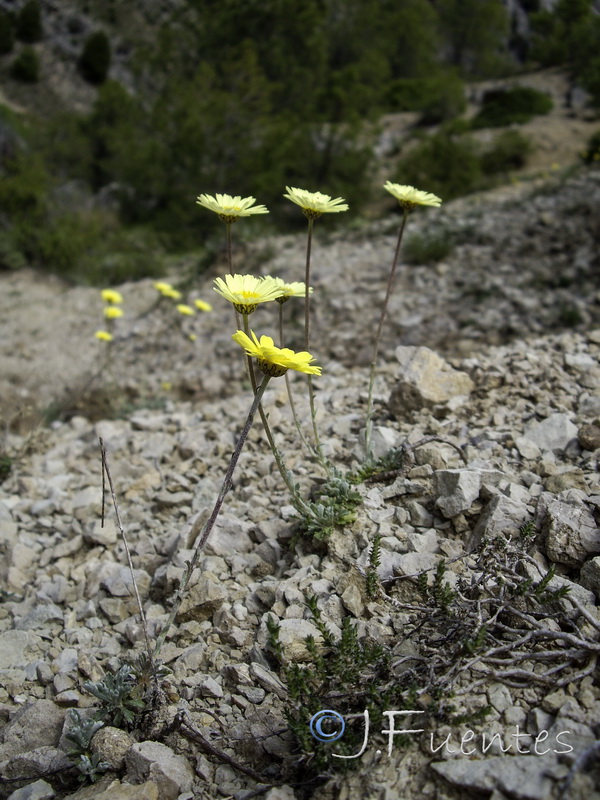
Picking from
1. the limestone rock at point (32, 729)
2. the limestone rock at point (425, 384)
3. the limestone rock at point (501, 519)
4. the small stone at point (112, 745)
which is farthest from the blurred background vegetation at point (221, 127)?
the small stone at point (112, 745)

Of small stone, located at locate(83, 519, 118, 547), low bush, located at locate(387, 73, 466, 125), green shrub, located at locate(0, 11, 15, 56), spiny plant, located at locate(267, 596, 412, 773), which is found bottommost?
small stone, located at locate(83, 519, 118, 547)

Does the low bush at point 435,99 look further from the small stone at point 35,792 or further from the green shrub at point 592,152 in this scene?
the small stone at point 35,792

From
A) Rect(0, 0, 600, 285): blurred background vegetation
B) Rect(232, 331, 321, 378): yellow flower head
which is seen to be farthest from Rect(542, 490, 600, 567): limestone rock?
Rect(0, 0, 600, 285): blurred background vegetation

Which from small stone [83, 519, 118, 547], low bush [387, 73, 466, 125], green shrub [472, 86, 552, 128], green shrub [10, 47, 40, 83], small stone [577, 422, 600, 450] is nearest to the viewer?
small stone [577, 422, 600, 450]

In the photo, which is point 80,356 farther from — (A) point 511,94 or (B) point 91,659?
(A) point 511,94

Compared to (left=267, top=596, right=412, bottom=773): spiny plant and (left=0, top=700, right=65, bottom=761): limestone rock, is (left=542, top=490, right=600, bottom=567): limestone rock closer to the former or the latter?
(left=267, top=596, right=412, bottom=773): spiny plant

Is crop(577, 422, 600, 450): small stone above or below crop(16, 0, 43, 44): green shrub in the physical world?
below

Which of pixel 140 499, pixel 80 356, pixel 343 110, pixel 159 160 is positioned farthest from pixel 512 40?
pixel 140 499

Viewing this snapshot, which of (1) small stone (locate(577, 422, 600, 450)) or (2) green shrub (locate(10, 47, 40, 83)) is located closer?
(1) small stone (locate(577, 422, 600, 450))
